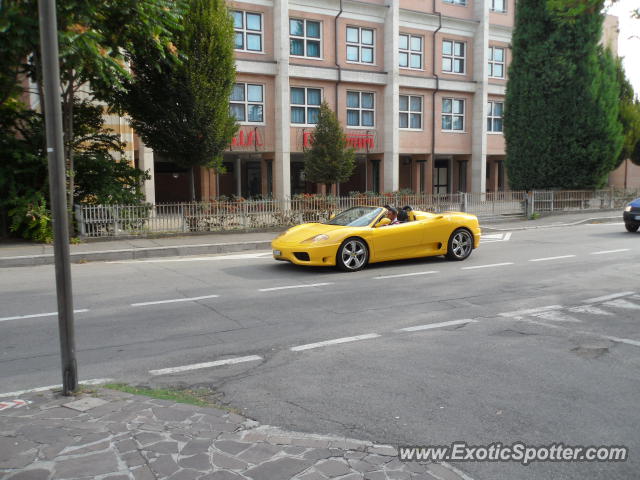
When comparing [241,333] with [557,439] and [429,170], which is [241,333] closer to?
[557,439]

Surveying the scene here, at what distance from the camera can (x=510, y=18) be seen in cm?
3566

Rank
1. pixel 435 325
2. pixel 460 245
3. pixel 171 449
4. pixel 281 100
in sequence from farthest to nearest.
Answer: pixel 281 100 → pixel 460 245 → pixel 435 325 → pixel 171 449

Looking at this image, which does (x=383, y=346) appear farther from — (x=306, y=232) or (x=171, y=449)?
(x=306, y=232)

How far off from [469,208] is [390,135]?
32.5 feet

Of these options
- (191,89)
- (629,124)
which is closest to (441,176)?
(629,124)

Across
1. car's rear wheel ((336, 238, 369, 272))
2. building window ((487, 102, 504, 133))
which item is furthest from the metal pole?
building window ((487, 102, 504, 133))

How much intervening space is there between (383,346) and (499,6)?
34.5m

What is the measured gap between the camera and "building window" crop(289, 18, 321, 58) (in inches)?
1126

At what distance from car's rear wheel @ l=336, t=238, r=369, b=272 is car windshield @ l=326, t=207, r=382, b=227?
1.59ft

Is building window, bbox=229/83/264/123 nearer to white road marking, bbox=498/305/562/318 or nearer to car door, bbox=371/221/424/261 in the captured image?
car door, bbox=371/221/424/261

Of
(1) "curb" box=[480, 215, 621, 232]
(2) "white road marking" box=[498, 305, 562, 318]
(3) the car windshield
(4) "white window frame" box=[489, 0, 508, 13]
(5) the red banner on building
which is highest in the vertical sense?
(4) "white window frame" box=[489, 0, 508, 13]

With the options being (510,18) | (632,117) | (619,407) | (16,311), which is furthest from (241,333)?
(510,18)

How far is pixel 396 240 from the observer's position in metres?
11.6

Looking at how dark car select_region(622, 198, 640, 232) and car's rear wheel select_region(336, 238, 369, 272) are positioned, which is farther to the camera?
dark car select_region(622, 198, 640, 232)
